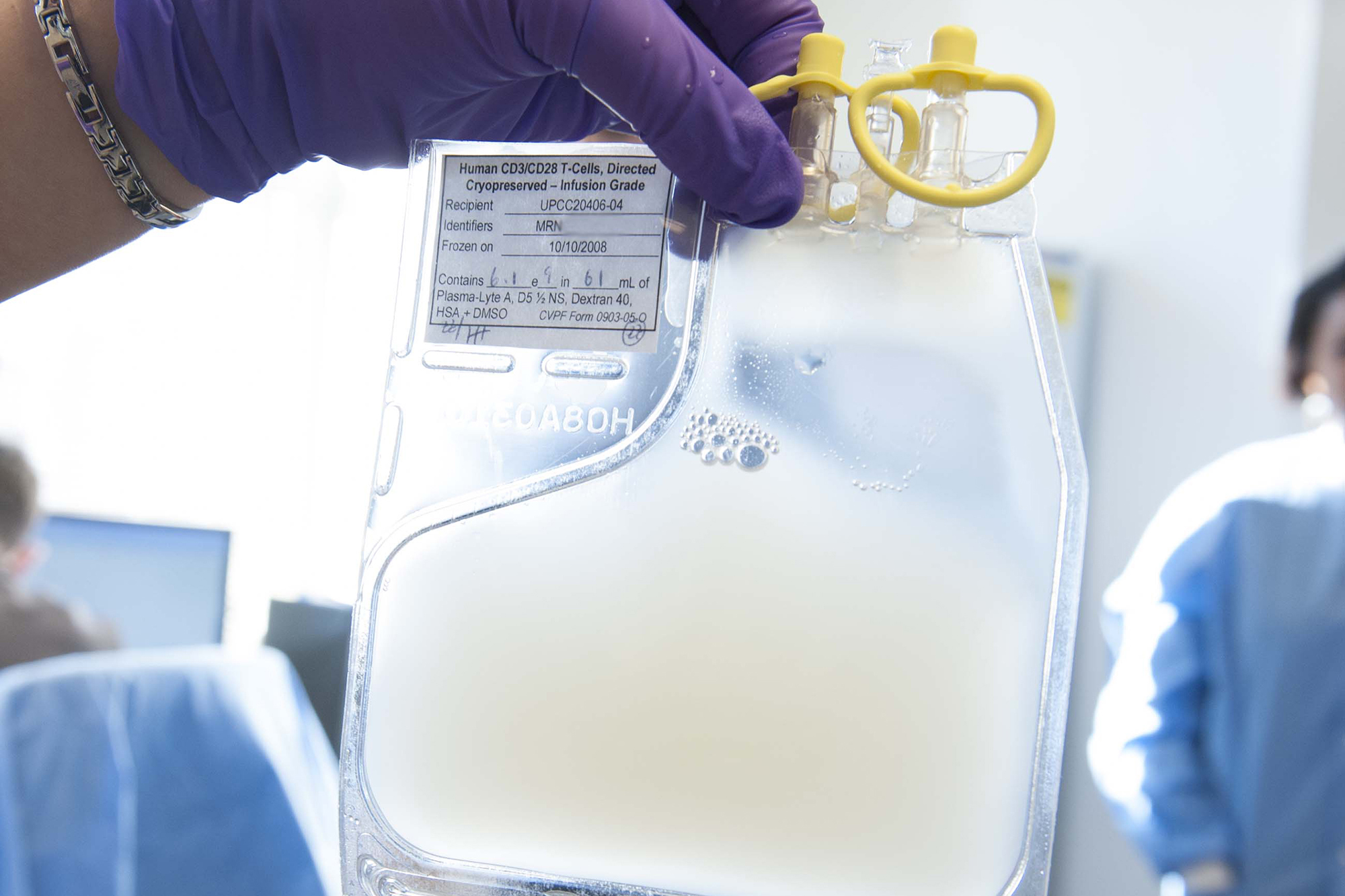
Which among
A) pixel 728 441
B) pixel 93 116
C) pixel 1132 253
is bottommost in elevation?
pixel 728 441

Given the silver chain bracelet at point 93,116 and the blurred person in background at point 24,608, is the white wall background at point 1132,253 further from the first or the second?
the silver chain bracelet at point 93,116

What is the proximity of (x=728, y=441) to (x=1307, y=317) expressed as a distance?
1464 mm

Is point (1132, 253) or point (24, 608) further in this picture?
point (1132, 253)

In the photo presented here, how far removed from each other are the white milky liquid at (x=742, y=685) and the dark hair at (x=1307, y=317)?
53.8 inches

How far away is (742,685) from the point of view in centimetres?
44

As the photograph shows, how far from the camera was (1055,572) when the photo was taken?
0.43 meters

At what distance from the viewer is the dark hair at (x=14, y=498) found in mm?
1736

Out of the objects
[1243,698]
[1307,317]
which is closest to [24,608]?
[1243,698]

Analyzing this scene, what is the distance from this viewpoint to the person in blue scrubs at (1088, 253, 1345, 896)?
125cm

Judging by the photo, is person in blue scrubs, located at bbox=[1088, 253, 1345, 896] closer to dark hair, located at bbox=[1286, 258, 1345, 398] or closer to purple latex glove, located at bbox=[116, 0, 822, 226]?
dark hair, located at bbox=[1286, 258, 1345, 398]

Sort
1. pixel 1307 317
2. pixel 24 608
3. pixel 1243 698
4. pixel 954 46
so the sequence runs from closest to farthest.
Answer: pixel 954 46 < pixel 1243 698 < pixel 1307 317 < pixel 24 608

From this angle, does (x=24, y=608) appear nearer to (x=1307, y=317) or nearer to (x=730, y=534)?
(x=730, y=534)

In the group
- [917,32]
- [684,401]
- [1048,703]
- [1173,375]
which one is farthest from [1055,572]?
[1173,375]

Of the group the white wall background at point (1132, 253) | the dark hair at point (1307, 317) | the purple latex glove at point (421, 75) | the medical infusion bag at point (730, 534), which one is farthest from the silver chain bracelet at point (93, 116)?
the dark hair at point (1307, 317)
